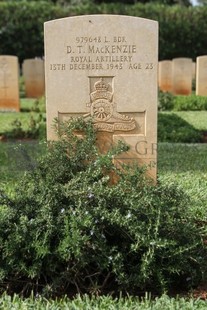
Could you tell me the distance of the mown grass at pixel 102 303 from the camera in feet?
8.11

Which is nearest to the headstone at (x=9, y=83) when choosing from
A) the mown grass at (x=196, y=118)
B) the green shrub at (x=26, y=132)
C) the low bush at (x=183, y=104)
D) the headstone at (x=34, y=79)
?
the headstone at (x=34, y=79)

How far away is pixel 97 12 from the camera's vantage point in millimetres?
21875

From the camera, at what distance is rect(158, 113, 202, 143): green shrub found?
8273 millimetres

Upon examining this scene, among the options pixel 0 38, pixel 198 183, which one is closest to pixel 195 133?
pixel 198 183

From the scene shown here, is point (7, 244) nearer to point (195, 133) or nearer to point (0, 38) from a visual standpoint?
point (195, 133)

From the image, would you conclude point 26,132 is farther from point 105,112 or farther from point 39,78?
point 39,78

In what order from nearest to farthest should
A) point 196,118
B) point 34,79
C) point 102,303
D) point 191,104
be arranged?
point 102,303, point 196,118, point 191,104, point 34,79

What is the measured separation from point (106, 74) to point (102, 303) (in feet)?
5.75

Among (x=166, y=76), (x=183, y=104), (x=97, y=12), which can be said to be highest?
(x=97, y=12)

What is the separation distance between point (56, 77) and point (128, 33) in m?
0.63

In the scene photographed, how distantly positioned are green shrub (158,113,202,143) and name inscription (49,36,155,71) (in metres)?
4.75

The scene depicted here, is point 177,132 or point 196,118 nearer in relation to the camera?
point 177,132

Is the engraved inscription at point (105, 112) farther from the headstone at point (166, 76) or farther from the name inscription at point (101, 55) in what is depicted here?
the headstone at point (166, 76)

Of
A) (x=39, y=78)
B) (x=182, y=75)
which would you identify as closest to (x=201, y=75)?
(x=182, y=75)
